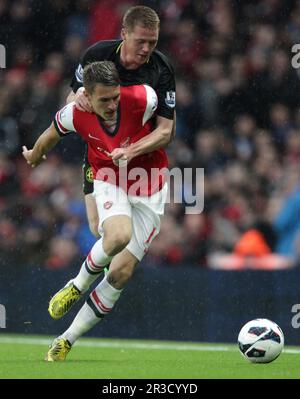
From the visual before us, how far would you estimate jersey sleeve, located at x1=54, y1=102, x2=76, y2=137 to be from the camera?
25.1 ft

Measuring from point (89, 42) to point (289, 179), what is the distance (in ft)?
10.8

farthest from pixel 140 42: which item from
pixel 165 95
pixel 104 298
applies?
pixel 104 298

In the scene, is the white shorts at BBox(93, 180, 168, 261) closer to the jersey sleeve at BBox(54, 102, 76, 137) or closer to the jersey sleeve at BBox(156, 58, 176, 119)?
the jersey sleeve at BBox(54, 102, 76, 137)

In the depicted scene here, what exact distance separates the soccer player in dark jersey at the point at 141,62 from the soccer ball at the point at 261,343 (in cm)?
139

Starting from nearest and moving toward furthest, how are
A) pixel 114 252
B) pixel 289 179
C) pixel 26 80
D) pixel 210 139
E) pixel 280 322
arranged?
1. pixel 114 252
2. pixel 280 322
3. pixel 289 179
4. pixel 210 139
5. pixel 26 80

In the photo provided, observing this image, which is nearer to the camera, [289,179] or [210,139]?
[289,179]

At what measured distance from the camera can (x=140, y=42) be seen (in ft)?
24.6

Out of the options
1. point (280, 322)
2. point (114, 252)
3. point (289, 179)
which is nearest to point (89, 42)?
point (289, 179)

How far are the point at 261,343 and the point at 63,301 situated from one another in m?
1.33

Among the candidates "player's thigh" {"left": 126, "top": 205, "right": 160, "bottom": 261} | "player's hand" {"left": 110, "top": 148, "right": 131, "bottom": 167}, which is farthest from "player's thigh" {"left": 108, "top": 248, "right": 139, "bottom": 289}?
"player's hand" {"left": 110, "top": 148, "right": 131, "bottom": 167}

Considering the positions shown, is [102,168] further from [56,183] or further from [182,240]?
[56,183]

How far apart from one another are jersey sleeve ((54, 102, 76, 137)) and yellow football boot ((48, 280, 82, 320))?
1069mm

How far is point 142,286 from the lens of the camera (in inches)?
404

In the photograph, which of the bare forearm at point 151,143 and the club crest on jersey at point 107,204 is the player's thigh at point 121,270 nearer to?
the club crest on jersey at point 107,204
